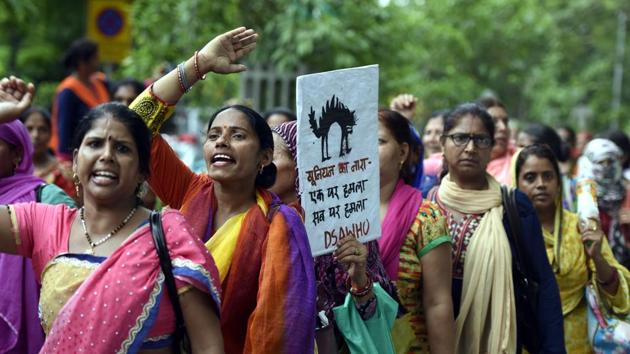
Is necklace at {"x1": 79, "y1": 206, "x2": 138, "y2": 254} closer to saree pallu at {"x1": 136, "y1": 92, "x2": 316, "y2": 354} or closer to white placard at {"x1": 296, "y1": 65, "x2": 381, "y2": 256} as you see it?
saree pallu at {"x1": 136, "y1": 92, "x2": 316, "y2": 354}

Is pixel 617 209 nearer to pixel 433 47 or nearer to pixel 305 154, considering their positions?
pixel 305 154

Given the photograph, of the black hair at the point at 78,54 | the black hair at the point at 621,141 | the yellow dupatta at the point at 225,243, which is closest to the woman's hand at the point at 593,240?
the yellow dupatta at the point at 225,243

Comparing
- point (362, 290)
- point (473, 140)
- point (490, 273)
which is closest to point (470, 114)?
point (473, 140)

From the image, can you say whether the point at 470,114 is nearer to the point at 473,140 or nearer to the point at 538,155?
the point at 473,140

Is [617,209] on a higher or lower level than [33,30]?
lower

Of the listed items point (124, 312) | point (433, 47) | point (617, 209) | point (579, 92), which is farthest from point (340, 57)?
point (579, 92)

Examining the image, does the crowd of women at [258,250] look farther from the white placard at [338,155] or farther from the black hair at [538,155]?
the white placard at [338,155]

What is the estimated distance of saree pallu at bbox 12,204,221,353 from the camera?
3.41m

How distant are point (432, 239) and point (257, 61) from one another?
808 cm

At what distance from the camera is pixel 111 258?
3.49 metres

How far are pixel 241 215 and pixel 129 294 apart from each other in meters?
0.80

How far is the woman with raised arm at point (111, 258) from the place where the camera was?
342cm

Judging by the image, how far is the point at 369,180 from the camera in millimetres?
4586

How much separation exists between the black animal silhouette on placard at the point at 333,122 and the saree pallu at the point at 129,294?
0.88 meters
